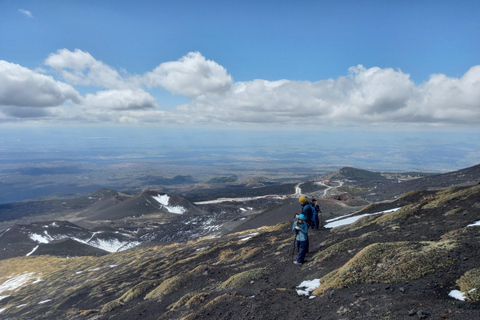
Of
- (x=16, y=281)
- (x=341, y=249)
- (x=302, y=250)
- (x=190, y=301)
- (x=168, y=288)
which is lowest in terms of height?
(x=16, y=281)

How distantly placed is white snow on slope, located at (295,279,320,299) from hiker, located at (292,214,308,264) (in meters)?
2.05

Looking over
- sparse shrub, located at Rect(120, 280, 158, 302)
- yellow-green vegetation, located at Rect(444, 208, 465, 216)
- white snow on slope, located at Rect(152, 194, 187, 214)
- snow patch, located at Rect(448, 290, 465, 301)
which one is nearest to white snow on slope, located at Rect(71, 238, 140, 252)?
white snow on slope, located at Rect(152, 194, 187, 214)

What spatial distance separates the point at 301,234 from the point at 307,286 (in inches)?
103

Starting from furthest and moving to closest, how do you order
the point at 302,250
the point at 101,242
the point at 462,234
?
the point at 101,242 → the point at 302,250 → the point at 462,234

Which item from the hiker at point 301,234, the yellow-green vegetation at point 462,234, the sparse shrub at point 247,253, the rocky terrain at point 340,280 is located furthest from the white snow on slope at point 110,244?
the yellow-green vegetation at point 462,234

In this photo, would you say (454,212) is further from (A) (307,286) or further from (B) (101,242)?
A: (B) (101,242)

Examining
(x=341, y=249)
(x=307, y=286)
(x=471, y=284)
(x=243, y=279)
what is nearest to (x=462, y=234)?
(x=471, y=284)

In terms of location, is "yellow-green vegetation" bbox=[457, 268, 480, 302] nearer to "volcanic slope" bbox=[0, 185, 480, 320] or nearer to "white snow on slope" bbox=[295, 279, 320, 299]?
"volcanic slope" bbox=[0, 185, 480, 320]

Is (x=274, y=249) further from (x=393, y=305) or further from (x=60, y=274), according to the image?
(x=60, y=274)

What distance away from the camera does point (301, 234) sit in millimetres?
12797

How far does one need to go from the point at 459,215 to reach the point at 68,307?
92.6ft

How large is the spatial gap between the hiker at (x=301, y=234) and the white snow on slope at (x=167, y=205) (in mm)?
92607

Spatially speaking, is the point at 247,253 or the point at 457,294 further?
the point at 247,253

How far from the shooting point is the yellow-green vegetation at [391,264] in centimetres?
891
